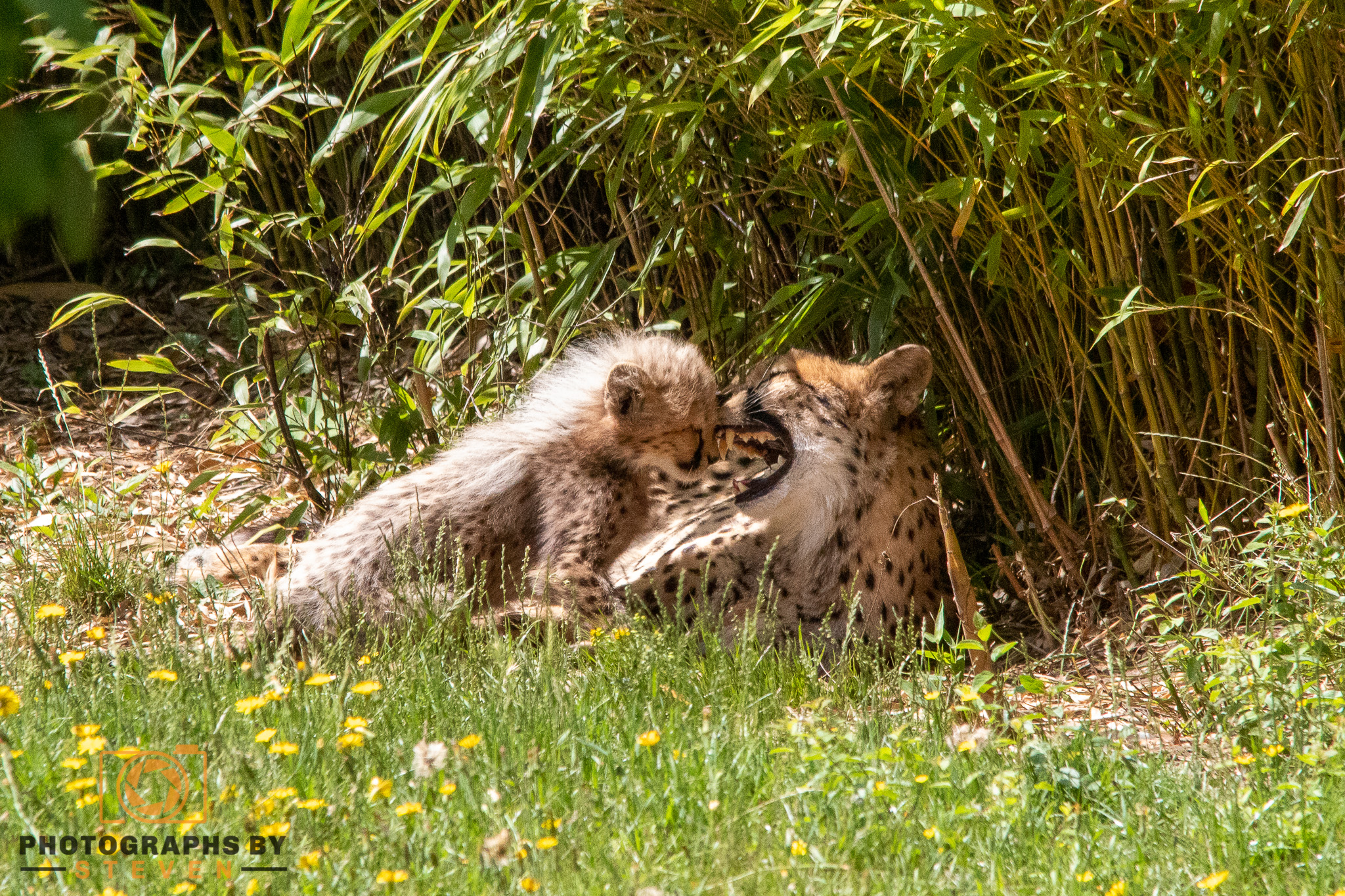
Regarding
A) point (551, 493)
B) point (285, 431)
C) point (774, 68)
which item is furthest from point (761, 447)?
point (285, 431)

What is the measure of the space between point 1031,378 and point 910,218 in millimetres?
630

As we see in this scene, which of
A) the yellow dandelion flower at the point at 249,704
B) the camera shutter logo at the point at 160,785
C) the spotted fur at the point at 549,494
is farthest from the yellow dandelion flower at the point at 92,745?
the spotted fur at the point at 549,494

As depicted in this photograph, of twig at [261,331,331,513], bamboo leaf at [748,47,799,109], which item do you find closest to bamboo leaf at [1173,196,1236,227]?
bamboo leaf at [748,47,799,109]

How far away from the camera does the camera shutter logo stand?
2.05 m

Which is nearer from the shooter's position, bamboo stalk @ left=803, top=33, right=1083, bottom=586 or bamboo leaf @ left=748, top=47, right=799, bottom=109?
bamboo leaf @ left=748, top=47, right=799, bottom=109

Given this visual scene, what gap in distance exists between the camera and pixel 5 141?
1.23m

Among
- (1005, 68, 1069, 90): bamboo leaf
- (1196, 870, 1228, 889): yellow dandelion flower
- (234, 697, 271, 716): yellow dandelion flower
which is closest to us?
(1196, 870, 1228, 889): yellow dandelion flower

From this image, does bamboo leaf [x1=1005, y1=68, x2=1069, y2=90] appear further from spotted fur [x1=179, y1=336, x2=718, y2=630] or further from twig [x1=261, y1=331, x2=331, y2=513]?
twig [x1=261, y1=331, x2=331, y2=513]

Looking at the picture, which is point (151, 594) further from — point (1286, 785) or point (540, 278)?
point (1286, 785)

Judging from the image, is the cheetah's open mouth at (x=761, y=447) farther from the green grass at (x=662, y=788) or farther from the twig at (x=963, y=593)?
the green grass at (x=662, y=788)

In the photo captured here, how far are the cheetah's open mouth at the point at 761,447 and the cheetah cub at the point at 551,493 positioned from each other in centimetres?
8

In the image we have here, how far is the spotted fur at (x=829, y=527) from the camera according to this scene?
3.72 meters

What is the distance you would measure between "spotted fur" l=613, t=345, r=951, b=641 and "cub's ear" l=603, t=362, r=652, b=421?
350 mm

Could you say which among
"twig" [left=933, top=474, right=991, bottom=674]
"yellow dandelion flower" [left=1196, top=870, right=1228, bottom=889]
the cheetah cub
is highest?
the cheetah cub
